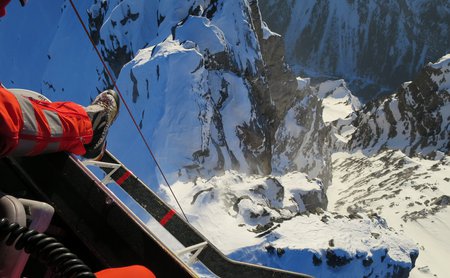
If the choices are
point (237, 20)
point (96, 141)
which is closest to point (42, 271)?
point (96, 141)

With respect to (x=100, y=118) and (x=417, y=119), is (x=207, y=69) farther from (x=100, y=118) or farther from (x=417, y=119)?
(x=417, y=119)

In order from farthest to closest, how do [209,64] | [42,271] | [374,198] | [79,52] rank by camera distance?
[79,52]
[374,198]
[209,64]
[42,271]

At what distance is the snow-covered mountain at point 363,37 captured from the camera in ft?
405

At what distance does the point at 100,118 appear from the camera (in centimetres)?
384

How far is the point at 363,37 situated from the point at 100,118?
135 metres

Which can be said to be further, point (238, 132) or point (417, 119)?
point (417, 119)

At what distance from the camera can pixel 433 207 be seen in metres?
34.2

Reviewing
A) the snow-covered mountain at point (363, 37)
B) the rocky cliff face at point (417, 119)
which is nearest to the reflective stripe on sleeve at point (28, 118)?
the rocky cliff face at point (417, 119)

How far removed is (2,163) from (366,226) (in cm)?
1385

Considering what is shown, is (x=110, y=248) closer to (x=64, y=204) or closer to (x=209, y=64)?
(x=64, y=204)

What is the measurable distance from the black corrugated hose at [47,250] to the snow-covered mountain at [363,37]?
123 metres

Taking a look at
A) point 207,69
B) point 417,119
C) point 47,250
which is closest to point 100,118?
point 47,250

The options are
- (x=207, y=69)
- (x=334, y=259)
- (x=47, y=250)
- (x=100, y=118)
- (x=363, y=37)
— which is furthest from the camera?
(x=363, y=37)

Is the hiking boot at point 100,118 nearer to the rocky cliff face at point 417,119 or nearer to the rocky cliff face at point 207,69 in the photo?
the rocky cliff face at point 207,69
